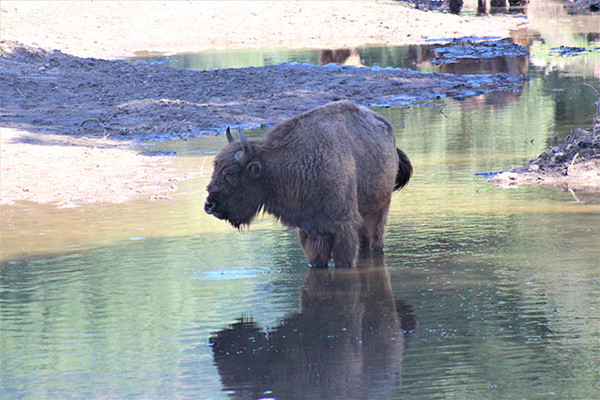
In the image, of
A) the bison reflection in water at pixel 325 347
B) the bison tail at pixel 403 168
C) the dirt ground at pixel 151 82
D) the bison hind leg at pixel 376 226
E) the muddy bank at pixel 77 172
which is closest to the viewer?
the bison reflection in water at pixel 325 347

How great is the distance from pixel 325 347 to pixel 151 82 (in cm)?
1973

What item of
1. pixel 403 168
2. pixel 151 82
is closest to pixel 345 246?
pixel 403 168

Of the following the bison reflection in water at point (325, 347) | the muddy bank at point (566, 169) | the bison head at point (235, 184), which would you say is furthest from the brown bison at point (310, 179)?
the muddy bank at point (566, 169)

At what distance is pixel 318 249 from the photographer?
29.7 feet

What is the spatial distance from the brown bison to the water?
1.60 ft

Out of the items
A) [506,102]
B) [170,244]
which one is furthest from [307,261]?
[506,102]

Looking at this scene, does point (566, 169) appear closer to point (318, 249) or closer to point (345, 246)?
point (345, 246)

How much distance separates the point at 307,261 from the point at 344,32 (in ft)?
111

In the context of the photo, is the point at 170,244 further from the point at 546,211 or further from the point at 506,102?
the point at 506,102

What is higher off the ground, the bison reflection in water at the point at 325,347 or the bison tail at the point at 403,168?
the bison tail at the point at 403,168

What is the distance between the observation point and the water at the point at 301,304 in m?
6.11

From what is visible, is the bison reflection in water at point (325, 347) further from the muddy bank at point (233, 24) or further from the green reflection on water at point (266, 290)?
the muddy bank at point (233, 24)

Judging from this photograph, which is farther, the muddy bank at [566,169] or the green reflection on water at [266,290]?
the muddy bank at [566,169]

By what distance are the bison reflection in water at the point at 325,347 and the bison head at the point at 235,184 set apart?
1.11 meters
